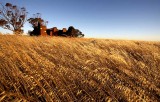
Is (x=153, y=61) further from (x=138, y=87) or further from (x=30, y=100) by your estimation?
(x=30, y=100)

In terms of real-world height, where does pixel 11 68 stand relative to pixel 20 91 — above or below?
above

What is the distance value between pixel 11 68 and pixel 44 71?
48 centimetres

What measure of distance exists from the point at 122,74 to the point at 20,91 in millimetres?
1830

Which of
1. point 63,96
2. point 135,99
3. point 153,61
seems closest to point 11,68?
point 63,96

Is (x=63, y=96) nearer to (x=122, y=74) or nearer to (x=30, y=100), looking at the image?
(x=30, y=100)

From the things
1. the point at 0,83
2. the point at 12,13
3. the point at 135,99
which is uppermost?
the point at 12,13

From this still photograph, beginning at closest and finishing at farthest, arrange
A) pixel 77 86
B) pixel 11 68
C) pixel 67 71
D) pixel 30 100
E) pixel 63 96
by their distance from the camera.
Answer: pixel 30 100, pixel 63 96, pixel 77 86, pixel 11 68, pixel 67 71

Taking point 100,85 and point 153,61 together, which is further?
point 153,61

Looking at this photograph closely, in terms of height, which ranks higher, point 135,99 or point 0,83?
point 0,83

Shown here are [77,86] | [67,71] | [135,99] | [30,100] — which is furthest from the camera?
[67,71]

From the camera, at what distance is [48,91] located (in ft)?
6.31

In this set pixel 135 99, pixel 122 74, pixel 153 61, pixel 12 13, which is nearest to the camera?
pixel 135 99

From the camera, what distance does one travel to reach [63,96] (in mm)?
1855

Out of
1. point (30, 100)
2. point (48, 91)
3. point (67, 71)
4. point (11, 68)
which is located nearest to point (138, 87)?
point (67, 71)
